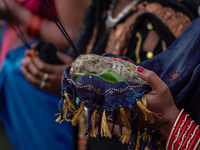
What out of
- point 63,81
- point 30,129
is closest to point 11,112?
point 30,129

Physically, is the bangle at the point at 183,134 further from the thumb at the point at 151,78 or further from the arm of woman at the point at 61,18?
the arm of woman at the point at 61,18

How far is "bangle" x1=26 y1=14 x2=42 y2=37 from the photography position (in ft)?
5.74

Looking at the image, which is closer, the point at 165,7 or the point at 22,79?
the point at 165,7

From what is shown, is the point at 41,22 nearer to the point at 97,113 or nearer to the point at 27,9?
the point at 27,9

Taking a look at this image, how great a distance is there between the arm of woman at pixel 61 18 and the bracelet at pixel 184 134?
973mm

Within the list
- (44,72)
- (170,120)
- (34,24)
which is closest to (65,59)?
(44,72)

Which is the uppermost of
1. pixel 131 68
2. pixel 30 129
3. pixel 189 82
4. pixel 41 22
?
pixel 41 22

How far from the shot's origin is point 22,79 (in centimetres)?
165

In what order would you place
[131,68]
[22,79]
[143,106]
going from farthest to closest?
[22,79], [131,68], [143,106]

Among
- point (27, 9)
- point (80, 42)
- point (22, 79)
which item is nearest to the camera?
point (80, 42)

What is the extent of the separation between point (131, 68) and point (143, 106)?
0.47ft

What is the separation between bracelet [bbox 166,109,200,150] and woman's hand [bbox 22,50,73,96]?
2.51 feet

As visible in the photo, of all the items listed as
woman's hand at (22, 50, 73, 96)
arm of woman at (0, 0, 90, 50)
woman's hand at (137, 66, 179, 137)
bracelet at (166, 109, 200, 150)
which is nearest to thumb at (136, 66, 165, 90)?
woman's hand at (137, 66, 179, 137)

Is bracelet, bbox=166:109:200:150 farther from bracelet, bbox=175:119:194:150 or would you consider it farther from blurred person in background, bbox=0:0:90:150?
blurred person in background, bbox=0:0:90:150
